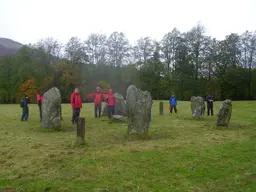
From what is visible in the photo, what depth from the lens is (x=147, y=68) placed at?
167 feet

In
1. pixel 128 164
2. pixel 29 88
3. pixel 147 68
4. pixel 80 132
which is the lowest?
pixel 128 164

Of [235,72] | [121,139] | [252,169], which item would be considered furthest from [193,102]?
[235,72]

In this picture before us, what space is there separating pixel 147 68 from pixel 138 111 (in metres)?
40.8

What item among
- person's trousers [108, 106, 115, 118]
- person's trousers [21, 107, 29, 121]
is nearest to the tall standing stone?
person's trousers [108, 106, 115, 118]

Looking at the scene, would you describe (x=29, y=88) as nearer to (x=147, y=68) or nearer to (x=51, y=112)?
(x=147, y=68)

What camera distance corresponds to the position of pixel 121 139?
34.9 ft

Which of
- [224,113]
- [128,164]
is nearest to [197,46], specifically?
[224,113]

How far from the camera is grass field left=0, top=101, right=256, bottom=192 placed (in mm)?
5770

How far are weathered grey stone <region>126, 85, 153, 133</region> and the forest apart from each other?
36.5 m

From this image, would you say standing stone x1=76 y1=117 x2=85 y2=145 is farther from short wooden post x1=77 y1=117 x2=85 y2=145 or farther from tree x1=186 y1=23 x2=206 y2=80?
tree x1=186 y1=23 x2=206 y2=80

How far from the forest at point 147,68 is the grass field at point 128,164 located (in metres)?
37.5

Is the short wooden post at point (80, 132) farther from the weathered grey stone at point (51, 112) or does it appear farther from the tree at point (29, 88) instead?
the tree at point (29, 88)

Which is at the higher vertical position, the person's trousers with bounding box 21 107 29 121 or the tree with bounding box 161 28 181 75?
the tree with bounding box 161 28 181 75

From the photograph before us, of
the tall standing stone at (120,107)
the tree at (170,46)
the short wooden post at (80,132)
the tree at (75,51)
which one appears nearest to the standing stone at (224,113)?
the tall standing stone at (120,107)
